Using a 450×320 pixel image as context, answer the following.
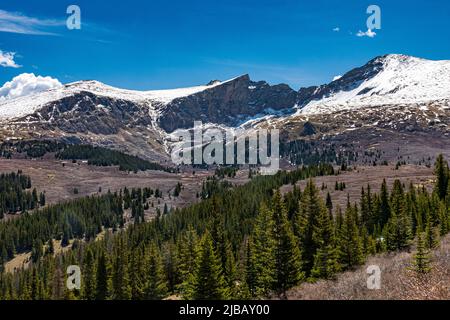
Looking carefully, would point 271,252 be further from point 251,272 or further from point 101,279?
point 101,279

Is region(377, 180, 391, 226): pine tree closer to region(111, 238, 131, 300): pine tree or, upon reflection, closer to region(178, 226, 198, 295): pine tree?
region(178, 226, 198, 295): pine tree

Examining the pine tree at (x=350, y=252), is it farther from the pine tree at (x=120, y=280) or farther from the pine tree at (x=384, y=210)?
the pine tree at (x=384, y=210)

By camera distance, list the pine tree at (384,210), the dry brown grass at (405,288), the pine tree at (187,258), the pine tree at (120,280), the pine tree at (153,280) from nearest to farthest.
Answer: the dry brown grass at (405,288) < the pine tree at (187,258) < the pine tree at (153,280) < the pine tree at (120,280) < the pine tree at (384,210)

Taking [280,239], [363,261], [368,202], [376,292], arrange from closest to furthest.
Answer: [376,292] → [280,239] → [363,261] → [368,202]

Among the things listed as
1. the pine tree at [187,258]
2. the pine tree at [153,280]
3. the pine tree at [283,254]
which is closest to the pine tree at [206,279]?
the pine tree at [283,254]

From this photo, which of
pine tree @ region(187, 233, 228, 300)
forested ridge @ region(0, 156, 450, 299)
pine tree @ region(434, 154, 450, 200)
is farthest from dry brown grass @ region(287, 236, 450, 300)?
pine tree @ region(434, 154, 450, 200)

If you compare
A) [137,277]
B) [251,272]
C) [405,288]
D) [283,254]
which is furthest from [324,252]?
[137,277]

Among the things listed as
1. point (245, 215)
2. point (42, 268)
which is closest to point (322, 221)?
point (245, 215)

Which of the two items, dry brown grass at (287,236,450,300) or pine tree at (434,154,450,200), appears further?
pine tree at (434,154,450,200)

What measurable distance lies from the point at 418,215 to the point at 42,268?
128863mm

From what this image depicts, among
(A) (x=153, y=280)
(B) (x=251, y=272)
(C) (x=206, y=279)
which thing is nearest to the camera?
(C) (x=206, y=279)
